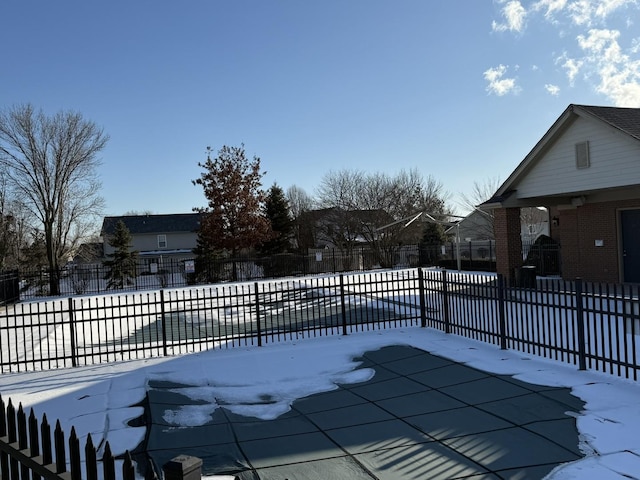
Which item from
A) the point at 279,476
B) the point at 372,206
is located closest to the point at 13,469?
the point at 279,476

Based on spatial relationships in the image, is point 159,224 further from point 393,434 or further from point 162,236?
point 393,434

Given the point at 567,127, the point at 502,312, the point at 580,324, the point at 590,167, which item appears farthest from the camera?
the point at 567,127

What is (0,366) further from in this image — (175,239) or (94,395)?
(175,239)

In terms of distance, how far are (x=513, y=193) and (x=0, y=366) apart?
16.6 meters

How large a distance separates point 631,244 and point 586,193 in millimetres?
2286

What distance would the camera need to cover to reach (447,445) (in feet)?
17.5

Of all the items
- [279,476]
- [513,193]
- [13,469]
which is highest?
[513,193]

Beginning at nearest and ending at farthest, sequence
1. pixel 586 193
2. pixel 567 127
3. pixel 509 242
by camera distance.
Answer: pixel 567 127
pixel 586 193
pixel 509 242

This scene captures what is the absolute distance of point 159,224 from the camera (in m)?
60.2

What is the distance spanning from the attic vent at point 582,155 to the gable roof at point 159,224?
46.7 metres

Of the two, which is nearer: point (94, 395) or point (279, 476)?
point (279, 476)

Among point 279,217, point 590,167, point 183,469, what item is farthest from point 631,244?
point 279,217

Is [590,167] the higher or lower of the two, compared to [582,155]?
lower

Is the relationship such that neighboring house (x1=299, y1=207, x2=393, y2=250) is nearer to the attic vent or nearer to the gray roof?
the gray roof
